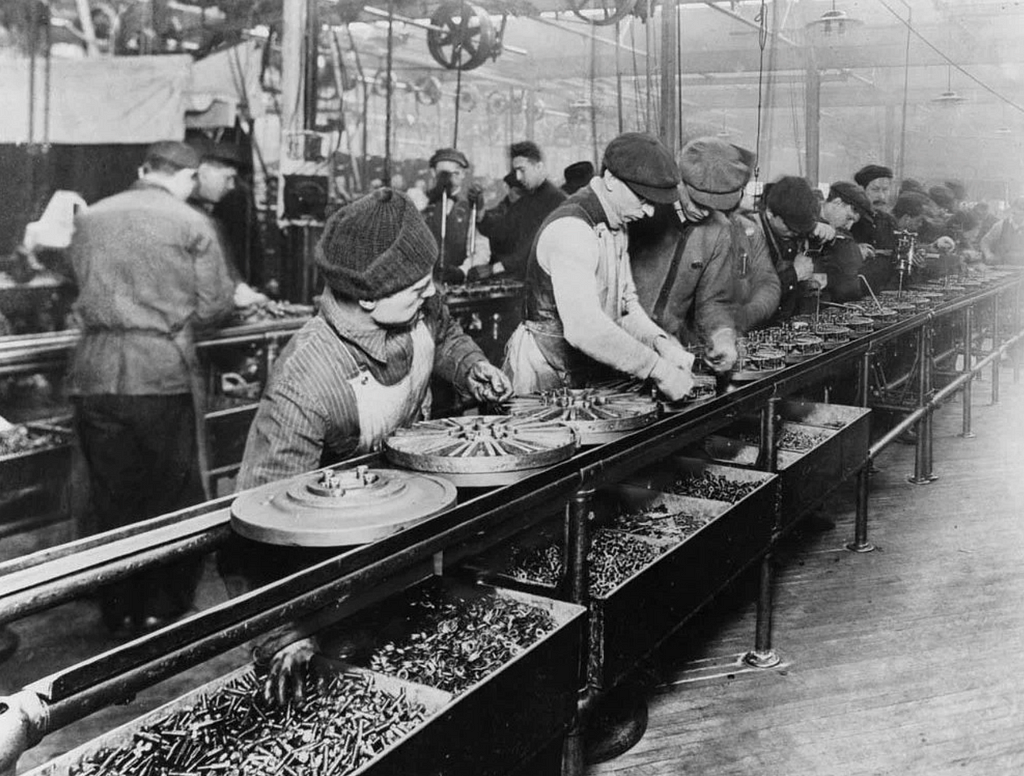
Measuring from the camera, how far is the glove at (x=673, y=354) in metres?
2.83

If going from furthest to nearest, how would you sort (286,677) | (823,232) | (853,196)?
(853,196) → (823,232) → (286,677)

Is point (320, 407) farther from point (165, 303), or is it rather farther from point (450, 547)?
point (165, 303)

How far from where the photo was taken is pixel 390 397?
2262 mm

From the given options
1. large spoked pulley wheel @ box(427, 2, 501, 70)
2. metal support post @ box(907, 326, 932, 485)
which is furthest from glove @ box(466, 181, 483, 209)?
metal support post @ box(907, 326, 932, 485)

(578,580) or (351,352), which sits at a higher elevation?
(351,352)

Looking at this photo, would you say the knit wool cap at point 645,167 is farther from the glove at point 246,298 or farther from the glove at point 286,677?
the glove at point 246,298

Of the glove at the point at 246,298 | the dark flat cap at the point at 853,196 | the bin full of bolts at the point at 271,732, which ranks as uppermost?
the dark flat cap at the point at 853,196

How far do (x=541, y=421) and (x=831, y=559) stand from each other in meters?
2.51

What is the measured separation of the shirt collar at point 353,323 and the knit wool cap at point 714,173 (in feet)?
7.01

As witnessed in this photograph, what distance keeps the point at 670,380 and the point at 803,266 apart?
9.57ft

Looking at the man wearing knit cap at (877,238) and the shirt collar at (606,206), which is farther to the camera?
the man wearing knit cap at (877,238)

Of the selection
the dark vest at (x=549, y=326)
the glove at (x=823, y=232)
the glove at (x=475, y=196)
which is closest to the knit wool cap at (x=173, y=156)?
the dark vest at (x=549, y=326)

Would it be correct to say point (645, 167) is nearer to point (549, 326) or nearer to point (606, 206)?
point (606, 206)

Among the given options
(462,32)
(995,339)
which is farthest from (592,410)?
(995,339)
